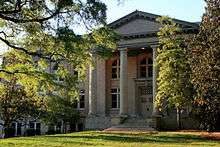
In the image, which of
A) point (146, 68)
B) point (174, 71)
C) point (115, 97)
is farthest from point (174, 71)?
point (115, 97)

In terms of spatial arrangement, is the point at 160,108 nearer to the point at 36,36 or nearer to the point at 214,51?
the point at 214,51

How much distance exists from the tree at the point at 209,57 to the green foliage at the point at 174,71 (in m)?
7.99

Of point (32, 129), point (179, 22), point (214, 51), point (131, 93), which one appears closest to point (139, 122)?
point (131, 93)

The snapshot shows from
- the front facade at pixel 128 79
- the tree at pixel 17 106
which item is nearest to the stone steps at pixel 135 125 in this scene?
the front facade at pixel 128 79

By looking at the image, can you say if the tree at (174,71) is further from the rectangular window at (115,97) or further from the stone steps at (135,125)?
the rectangular window at (115,97)

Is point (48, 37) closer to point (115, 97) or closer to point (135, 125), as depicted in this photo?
point (135, 125)

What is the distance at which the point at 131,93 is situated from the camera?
4759cm

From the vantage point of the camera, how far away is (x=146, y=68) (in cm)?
4700

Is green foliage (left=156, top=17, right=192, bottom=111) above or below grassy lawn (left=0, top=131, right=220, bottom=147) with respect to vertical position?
above

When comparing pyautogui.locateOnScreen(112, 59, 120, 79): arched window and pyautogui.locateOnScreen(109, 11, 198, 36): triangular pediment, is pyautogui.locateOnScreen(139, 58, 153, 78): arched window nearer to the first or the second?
pyautogui.locateOnScreen(112, 59, 120, 79): arched window

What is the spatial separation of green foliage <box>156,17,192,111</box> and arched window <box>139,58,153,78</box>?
33.8 feet

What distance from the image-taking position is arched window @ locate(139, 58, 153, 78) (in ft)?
153

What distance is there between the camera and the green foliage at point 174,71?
33719 mm

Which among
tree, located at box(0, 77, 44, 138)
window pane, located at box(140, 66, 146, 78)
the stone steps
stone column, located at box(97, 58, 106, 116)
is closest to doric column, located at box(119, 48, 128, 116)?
the stone steps
